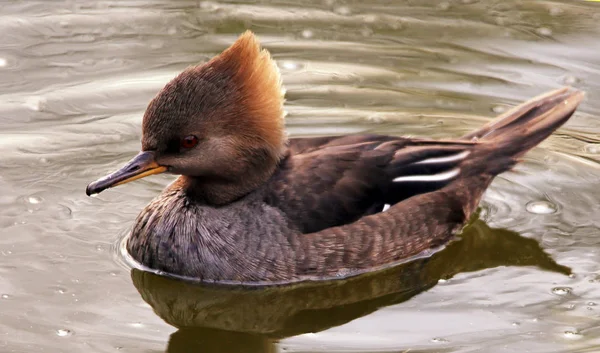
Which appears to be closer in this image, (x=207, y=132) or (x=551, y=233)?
(x=207, y=132)

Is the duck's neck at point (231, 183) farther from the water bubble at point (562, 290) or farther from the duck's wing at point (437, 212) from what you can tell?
the water bubble at point (562, 290)

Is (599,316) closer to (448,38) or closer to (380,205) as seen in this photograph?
(380,205)

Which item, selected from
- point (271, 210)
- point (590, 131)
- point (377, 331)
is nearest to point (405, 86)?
point (590, 131)

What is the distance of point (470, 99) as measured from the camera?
9.63 meters

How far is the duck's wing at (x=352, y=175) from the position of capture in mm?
7137

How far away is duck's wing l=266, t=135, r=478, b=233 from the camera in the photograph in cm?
714

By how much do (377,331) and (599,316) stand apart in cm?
134

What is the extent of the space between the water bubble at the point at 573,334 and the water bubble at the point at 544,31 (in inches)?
189

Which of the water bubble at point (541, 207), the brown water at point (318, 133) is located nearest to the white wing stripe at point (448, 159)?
the brown water at point (318, 133)

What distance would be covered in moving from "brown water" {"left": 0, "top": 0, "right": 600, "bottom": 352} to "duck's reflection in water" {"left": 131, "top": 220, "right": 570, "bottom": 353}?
13 millimetres

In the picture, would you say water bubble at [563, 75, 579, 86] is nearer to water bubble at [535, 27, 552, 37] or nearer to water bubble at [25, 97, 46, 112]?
water bubble at [535, 27, 552, 37]

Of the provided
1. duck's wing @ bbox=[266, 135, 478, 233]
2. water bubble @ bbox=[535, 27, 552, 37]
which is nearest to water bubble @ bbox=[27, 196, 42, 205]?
duck's wing @ bbox=[266, 135, 478, 233]

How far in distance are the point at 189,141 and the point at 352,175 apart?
1081 millimetres

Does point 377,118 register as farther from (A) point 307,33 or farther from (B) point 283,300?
(B) point 283,300
